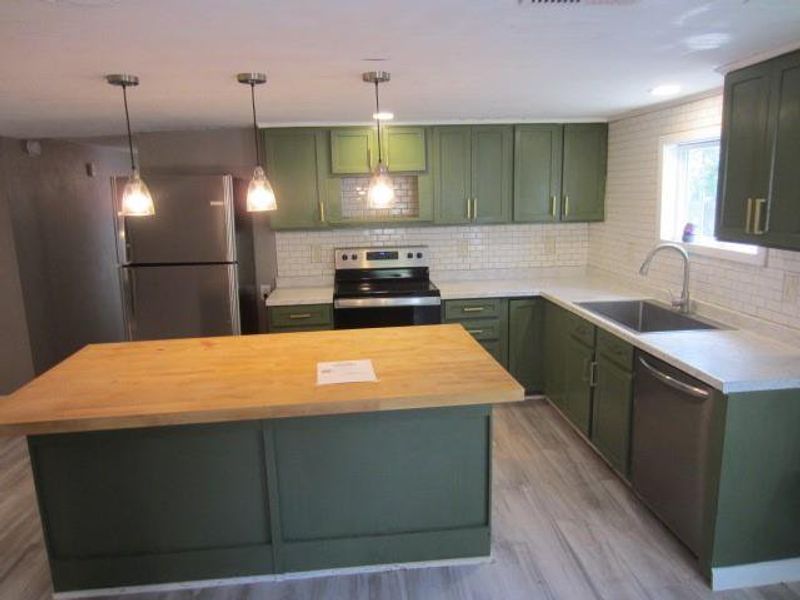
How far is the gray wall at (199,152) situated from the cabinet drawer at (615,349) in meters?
2.60

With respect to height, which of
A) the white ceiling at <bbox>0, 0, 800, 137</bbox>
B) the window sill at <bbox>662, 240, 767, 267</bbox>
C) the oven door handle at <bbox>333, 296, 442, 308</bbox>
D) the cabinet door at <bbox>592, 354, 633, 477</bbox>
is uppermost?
the white ceiling at <bbox>0, 0, 800, 137</bbox>

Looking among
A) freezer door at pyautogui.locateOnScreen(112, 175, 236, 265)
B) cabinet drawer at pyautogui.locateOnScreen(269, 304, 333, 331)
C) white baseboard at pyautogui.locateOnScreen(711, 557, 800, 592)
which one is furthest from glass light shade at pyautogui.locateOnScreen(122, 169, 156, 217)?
white baseboard at pyautogui.locateOnScreen(711, 557, 800, 592)

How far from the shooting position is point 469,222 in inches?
170

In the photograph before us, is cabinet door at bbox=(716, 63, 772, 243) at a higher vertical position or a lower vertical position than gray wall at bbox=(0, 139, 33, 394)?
higher

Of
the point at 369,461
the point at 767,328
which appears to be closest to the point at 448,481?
the point at 369,461

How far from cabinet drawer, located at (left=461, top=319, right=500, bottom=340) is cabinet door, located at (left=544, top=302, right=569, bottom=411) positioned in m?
0.36

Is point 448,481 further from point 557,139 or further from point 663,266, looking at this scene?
point 557,139

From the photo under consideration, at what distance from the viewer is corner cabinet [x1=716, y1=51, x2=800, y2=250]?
7.03 feet

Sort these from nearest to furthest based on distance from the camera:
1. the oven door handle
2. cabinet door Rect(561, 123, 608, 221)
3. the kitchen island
Result: 1. the kitchen island
2. the oven door handle
3. cabinet door Rect(561, 123, 608, 221)

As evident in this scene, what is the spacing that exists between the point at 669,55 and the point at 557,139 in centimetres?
205

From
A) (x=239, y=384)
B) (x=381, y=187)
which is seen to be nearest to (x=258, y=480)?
(x=239, y=384)

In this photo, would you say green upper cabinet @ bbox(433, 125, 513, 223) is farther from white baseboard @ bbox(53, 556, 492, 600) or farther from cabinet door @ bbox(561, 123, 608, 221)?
white baseboard @ bbox(53, 556, 492, 600)

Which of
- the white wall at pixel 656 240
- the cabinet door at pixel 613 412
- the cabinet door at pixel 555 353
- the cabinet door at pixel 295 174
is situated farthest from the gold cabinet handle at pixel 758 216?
the cabinet door at pixel 295 174

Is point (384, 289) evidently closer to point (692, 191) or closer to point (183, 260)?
point (183, 260)
